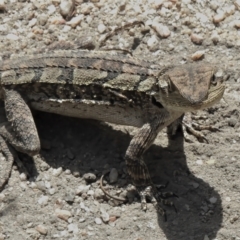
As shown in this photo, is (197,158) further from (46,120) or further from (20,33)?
(20,33)

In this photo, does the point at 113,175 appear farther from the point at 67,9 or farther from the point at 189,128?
the point at 67,9

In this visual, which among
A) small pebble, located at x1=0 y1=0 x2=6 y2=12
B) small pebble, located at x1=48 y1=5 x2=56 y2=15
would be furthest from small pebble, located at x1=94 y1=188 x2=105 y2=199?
small pebble, located at x1=0 y1=0 x2=6 y2=12

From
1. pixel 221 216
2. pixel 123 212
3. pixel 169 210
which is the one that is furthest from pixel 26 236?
pixel 221 216

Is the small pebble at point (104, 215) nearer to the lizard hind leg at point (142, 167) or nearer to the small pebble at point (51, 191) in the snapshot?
the lizard hind leg at point (142, 167)

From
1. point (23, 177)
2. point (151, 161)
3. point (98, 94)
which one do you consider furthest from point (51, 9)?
point (151, 161)

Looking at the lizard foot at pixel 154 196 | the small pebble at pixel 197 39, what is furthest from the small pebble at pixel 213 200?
the small pebble at pixel 197 39
